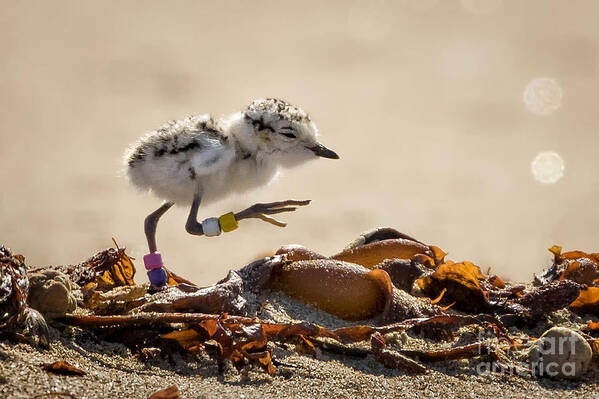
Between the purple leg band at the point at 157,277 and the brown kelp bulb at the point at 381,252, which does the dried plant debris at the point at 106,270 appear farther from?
the brown kelp bulb at the point at 381,252


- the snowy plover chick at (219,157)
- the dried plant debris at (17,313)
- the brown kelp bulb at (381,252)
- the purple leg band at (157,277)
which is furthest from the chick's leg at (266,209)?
the dried plant debris at (17,313)

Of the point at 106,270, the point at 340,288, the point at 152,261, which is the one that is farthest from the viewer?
the point at 152,261

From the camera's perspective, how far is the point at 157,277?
437 centimetres

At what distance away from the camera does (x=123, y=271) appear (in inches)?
165

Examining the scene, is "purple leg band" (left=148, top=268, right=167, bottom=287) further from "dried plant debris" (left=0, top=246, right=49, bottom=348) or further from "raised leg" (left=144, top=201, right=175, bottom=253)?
"dried plant debris" (left=0, top=246, right=49, bottom=348)

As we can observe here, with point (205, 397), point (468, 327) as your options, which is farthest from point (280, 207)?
point (205, 397)

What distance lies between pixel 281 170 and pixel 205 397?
269 centimetres

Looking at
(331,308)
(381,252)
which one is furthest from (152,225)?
(331,308)

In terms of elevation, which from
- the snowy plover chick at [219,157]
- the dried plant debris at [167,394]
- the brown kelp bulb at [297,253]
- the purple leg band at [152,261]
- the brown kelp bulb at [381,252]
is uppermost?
the snowy plover chick at [219,157]

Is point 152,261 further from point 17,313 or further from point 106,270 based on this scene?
point 17,313

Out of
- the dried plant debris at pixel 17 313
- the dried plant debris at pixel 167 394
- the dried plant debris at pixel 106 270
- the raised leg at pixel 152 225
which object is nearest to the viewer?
the dried plant debris at pixel 167 394

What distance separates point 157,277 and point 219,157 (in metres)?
0.80

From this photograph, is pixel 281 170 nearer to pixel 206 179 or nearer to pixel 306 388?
pixel 206 179

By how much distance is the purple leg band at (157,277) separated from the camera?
14.2 feet
